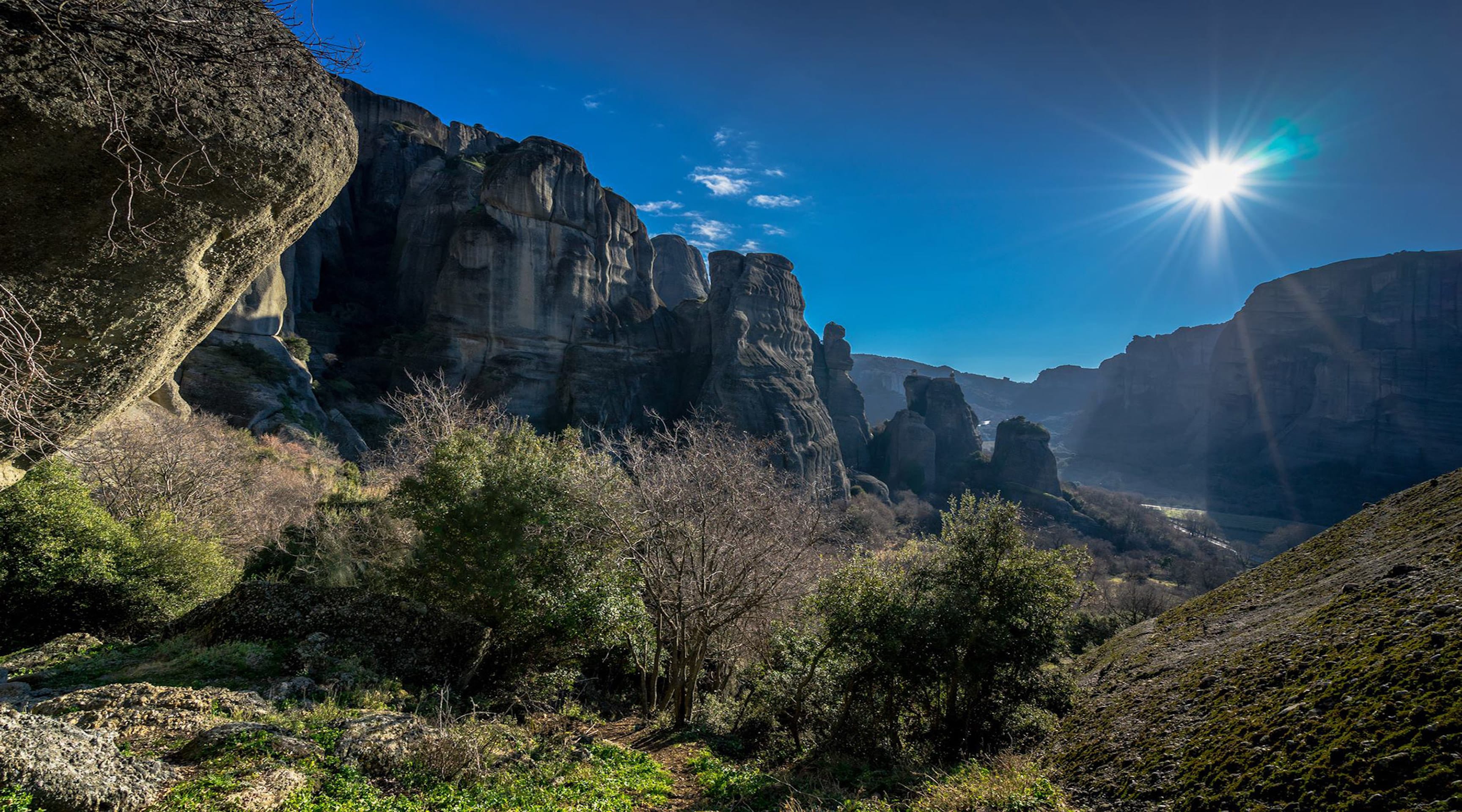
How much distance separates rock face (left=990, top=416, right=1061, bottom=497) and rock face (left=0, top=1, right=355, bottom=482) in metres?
74.3

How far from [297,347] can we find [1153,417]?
165 metres

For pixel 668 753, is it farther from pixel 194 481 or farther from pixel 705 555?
pixel 194 481

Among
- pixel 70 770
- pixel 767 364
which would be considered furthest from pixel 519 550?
pixel 767 364

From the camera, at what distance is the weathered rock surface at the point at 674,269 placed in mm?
92750

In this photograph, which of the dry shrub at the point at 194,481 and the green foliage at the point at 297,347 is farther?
the green foliage at the point at 297,347

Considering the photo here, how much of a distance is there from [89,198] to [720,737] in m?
10.3

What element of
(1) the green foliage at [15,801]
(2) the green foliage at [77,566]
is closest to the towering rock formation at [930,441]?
(2) the green foliage at [77,566]

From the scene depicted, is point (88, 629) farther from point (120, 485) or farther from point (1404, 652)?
point (1404, 652)

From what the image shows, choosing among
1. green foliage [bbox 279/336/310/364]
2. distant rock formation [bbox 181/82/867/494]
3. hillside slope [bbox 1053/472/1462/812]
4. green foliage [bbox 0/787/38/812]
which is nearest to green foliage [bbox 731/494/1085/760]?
hillside slope [bbox 1053/472/1462/812]

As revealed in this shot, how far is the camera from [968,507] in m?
9.11

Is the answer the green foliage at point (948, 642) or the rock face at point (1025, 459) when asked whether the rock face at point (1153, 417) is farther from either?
the green foliage at point (948, 642)

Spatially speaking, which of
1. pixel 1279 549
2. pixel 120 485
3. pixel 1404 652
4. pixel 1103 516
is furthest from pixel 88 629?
pixel 1279 549

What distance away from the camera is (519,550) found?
9.46m

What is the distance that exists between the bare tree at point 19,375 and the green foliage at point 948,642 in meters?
8.90
